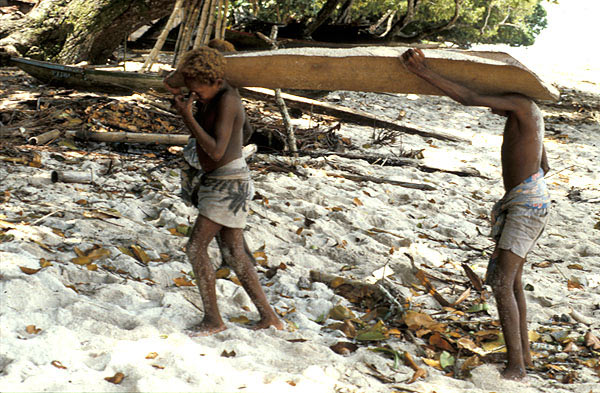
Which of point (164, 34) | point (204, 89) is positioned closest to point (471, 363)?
point (204, 89)

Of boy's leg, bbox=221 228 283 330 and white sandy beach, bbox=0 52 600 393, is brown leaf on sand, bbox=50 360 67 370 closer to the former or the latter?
white sandy beach, bbox=0 52 600 393

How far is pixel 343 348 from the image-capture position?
2.90m

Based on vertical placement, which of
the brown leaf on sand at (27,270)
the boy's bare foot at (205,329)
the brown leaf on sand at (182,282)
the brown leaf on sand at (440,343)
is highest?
the brown leaf on sand at (27,270)

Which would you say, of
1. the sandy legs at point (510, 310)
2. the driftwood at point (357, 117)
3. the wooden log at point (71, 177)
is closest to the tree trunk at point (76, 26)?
the driftwood at point (357, 117)

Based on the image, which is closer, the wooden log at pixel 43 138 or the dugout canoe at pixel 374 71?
the dugout canoe at pixel 374 71

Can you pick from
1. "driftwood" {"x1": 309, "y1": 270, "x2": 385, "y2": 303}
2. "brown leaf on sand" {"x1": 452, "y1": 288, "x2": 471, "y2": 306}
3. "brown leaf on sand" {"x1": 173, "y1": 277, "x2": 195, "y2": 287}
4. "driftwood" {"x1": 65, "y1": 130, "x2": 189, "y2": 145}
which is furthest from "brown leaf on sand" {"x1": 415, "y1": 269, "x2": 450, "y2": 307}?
"driftwood" {"x1": 65, "y1": 130, "x2": 189, "y2": 145}

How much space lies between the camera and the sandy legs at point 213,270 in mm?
2855

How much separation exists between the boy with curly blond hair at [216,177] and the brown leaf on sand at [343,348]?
12.4 inches

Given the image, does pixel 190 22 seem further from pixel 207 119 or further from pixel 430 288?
pixel 430 288

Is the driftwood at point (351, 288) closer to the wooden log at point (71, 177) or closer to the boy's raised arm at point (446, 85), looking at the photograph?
the boy's raised arm at point (446, 85)

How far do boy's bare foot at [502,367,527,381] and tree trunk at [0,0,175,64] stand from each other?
7763 mm

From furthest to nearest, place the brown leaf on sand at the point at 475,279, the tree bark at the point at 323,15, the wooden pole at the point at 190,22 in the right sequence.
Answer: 1. the tree bark at the point at 323,15
2. the wooden pole at the point at 190,22
3. the brown leaf on sand at the point at 475,279

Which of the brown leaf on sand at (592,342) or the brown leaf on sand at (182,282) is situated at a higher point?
→ the brown leaf on sand at (182,282)

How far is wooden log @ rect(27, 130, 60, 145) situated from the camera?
5503 millimetres
